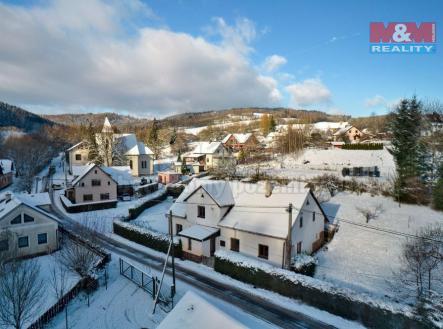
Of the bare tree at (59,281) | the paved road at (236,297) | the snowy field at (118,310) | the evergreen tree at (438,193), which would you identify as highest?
the evergreen tree at (438,193)

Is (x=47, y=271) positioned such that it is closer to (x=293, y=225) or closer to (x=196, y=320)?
(x=196, y=320)

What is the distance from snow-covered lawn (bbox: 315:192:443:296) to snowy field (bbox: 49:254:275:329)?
1044 centimetres

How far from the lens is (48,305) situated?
19.5 m

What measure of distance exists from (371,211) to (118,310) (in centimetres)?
2952

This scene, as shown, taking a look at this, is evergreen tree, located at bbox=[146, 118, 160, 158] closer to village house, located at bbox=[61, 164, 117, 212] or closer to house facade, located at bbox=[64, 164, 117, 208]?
village house, located at bbox=[61, 164, 117, 212]

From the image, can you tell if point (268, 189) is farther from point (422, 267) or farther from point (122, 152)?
point (122, 152)

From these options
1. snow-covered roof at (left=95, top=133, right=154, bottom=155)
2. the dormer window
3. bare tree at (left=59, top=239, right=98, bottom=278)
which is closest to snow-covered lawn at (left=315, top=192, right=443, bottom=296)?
the dormer window

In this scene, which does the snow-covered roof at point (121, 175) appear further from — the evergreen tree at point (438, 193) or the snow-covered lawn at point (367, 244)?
the evergreen tree at point (438, 193)

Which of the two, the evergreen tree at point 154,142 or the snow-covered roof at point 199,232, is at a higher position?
the evergreen tree at point 154,142

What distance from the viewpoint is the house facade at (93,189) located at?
4362 centimetres

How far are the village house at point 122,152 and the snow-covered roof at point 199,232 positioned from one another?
137 ft

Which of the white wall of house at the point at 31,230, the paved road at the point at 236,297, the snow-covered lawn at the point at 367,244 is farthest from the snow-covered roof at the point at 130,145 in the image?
the snow-covered lawn at the point at 367,244

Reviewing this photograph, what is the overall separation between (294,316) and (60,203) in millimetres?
42812

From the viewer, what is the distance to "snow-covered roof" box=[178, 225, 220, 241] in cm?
2670
